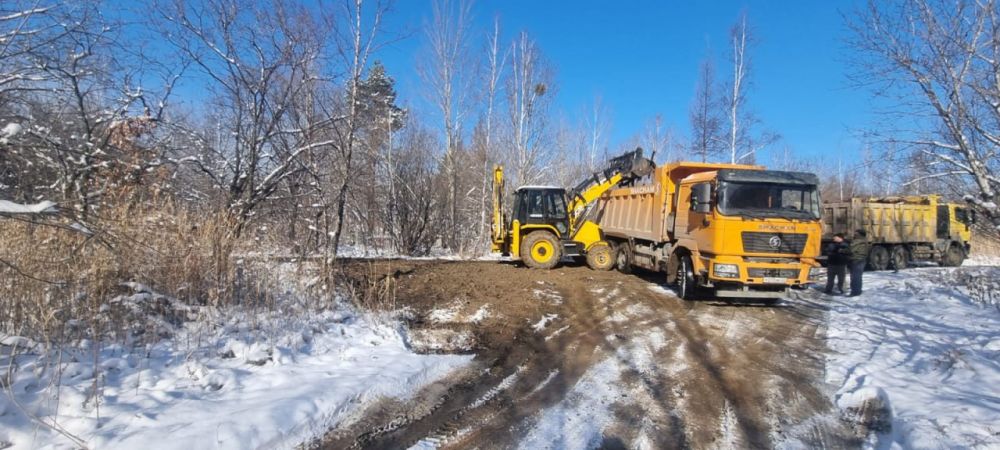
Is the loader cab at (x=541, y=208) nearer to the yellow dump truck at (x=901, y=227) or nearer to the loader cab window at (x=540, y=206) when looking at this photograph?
the loader cab window at (x=540, y=206)

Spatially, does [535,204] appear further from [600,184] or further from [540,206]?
[600,184]

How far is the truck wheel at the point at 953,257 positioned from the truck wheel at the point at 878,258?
3.62 m

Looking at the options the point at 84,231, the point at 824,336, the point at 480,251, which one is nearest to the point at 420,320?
the point at 84,231

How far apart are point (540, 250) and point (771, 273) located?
6891mm

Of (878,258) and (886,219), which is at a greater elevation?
(886,219)

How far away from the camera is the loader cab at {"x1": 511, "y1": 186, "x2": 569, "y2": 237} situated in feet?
49.4

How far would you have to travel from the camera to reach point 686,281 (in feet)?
34.0

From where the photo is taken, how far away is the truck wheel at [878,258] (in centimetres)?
1845

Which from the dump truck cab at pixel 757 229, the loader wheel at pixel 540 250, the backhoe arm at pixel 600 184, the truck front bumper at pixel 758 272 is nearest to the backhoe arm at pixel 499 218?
the loader wheel at pixel 540 250

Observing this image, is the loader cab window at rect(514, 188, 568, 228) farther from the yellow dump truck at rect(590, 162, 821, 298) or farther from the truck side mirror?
the truck side mirror

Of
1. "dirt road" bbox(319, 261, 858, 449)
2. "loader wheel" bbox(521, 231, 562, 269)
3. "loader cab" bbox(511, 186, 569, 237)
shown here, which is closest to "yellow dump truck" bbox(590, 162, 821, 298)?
"dirt road" bbox(319, 261, 858, 449)

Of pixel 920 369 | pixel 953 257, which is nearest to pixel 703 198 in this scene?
pixel 920 369

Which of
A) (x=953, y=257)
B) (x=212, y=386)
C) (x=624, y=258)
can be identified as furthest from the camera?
(x=953, y=257)

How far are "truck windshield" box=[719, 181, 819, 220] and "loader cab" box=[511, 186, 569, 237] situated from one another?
6279 mm
